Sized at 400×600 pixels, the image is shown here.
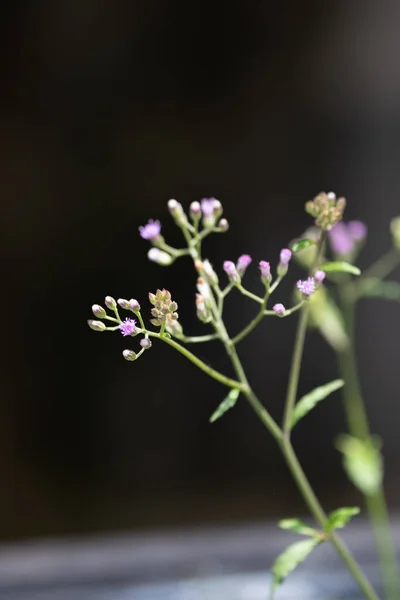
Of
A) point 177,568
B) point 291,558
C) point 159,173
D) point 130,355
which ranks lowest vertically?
point 291,558

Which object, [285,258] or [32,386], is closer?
[285,258]

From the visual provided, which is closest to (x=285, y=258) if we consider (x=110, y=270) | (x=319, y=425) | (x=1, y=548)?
(x=110, y=270)

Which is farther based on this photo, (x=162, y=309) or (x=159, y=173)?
(x=159, y=173)

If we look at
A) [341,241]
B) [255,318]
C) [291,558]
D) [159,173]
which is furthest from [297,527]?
[159,173]

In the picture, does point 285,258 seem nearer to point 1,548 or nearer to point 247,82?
point 247,82

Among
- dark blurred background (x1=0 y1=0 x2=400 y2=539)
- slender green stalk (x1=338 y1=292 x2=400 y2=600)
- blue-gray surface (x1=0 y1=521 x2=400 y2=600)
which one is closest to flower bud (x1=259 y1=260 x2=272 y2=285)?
slender green stalk (x1=338 y1=292 x2=400 y2=600)

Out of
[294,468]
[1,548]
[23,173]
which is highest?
[23,173]

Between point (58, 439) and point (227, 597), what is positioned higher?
point (58, 439)

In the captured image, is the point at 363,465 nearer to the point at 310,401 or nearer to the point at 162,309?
the point at 310,401
